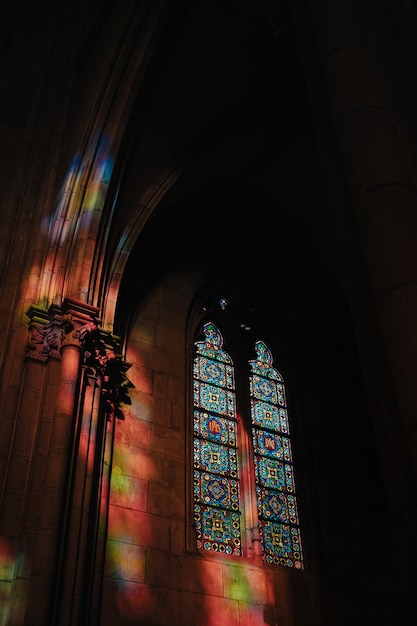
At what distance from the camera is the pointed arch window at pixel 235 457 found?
905 cm

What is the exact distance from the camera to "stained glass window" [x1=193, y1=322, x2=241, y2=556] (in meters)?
8.91

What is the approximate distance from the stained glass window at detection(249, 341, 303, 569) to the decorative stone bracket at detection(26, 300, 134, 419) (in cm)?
275

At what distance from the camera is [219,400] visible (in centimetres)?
1017

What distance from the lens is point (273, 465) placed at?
396 inches

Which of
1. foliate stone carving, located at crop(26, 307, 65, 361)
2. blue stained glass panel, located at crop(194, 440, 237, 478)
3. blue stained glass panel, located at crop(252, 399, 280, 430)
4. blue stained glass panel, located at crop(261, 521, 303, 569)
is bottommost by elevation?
blue stained glass panel, located at crop(261, 521, 303, 569)

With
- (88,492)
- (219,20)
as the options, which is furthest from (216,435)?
(219,20)

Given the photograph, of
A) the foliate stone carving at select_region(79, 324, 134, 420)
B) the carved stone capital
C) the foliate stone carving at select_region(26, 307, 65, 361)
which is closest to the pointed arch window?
the foliate stone carving at select_region(79, 324, 134, 420)

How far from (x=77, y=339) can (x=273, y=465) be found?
12.5ft

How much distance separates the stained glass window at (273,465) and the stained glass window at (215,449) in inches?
15.6

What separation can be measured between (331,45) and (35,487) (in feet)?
15.6

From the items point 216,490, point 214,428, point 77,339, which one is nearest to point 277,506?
point 216,490

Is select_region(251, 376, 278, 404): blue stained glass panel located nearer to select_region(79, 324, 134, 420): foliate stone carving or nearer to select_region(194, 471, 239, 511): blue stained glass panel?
select_region(194, 471, 239, 511): blue stained glass panel

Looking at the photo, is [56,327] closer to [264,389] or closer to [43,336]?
[43,336]

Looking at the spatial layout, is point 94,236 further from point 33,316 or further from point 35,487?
point 35,487
